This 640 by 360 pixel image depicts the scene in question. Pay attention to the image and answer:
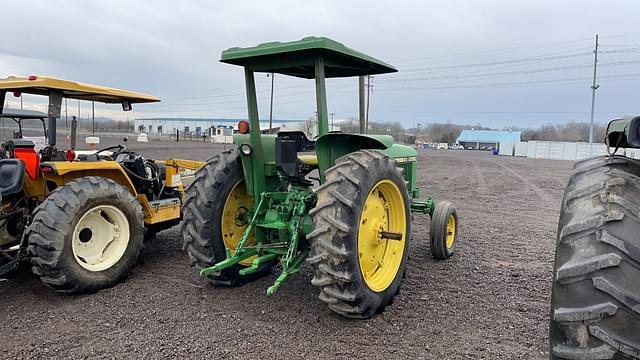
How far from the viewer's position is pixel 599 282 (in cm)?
177

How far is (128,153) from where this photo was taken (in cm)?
620

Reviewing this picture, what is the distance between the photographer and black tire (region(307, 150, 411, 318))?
3.43 meters

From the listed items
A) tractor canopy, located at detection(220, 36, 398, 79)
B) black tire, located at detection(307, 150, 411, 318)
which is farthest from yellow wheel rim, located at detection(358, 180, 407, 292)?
tractor canopy, located at detection(220, 36, 398, 79)

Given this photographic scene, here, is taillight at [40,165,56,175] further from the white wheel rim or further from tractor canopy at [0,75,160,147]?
tractor canopy at [0,75,160,147]

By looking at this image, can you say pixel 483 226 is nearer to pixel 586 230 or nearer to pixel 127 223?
pixel 127 223

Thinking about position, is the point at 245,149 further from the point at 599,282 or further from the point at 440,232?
the point at 599,282

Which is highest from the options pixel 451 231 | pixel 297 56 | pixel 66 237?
pixel 297 56

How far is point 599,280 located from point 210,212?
3.30 meters

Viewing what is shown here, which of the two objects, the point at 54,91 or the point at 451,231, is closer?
the point at 54,91

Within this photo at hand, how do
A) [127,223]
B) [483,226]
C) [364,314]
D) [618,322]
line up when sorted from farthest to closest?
[483,226], [127,223], [364,314], [618,322]

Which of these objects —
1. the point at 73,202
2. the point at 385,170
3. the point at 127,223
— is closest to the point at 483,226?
the point at 385,170

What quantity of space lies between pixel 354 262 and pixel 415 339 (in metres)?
0.75

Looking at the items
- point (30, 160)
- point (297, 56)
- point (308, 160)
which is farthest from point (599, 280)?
point (30, 160)

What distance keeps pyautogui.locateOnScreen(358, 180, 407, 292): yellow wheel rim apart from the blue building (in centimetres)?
7707
